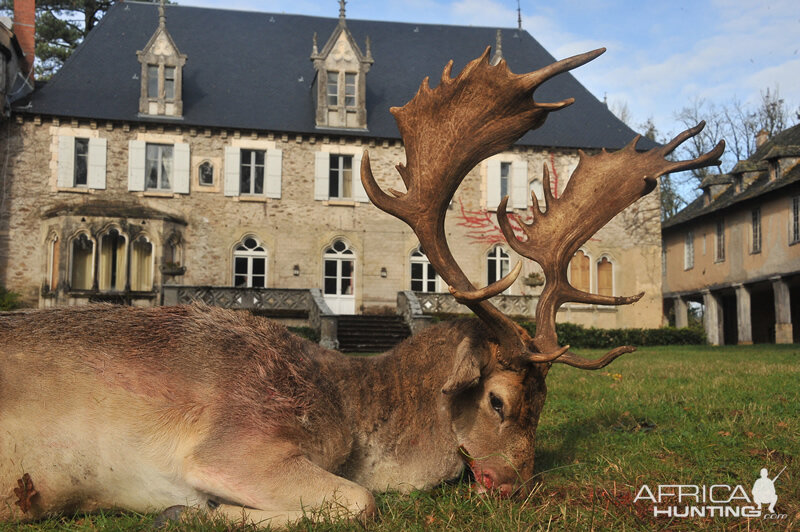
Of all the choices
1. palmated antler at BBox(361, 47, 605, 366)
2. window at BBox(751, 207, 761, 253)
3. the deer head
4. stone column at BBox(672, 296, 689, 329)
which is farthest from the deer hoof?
stone column at BBox(672, 296, 689, 329)

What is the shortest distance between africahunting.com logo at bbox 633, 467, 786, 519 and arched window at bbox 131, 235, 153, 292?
26.2 meters

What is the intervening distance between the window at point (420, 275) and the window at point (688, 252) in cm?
1815

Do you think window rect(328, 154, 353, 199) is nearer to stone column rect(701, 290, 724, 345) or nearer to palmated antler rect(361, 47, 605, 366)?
stone column rect(701, 290, 724, 345)

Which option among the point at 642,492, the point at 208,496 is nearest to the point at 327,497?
the point at 208,496

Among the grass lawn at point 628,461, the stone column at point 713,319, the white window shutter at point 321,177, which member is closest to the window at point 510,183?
the white window shutter at point 321,177

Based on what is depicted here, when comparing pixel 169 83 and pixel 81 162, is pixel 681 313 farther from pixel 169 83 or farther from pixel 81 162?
pixel 81 162

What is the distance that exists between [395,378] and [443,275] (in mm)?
743

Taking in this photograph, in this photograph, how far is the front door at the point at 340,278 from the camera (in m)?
29.5

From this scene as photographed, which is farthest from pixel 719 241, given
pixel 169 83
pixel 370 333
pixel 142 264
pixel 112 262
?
pixel 112 262

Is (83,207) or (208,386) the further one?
(83,207)

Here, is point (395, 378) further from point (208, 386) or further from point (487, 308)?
point (208, 386)

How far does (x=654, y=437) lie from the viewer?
5863mm

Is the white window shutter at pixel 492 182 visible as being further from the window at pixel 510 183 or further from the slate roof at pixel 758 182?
the slate roof at pixel 758 182

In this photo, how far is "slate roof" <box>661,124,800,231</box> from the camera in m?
31.0
